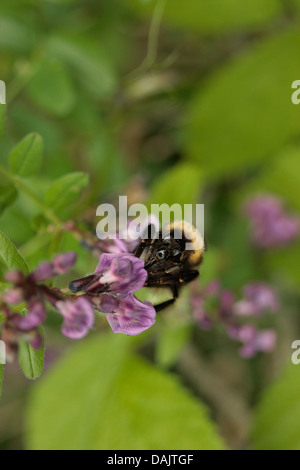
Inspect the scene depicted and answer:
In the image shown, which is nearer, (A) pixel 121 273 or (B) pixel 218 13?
(A) pixel 121 273

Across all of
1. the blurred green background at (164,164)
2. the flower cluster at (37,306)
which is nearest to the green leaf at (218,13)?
the blurred green background at (164,164)

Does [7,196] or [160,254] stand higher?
[7,196]

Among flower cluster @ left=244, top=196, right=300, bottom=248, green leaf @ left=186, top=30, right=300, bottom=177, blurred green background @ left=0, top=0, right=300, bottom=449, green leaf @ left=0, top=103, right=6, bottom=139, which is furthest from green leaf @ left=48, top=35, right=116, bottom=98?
green leaf @ left=0, top=103, right=6, bottom=139

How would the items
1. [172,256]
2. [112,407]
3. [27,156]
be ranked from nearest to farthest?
[172,256] < [27,156] < [112,407]

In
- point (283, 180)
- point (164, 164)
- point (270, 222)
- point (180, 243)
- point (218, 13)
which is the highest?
point (218, 13)

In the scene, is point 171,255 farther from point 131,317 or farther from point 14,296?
point 14,296

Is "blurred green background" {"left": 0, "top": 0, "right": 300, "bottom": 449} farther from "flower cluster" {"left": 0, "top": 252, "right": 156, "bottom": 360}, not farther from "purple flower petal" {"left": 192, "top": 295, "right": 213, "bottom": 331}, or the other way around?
"flower cluster" {"left": 0, "top": 252, "right": 156, "bottom": 360}

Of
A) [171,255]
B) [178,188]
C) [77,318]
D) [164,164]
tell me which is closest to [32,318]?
[77,318]

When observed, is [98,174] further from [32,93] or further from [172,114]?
[172,114]

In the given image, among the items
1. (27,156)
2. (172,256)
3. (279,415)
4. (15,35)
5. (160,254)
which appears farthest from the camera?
(279,415)
